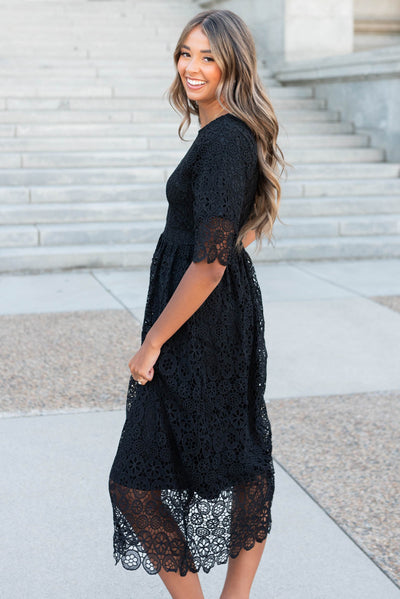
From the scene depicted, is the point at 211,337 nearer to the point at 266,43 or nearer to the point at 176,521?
the point at 176,521

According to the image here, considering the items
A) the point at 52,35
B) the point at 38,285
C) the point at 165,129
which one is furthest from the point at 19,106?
the point at 38,285

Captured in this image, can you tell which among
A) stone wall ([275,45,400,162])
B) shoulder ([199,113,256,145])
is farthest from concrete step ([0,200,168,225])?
shoulder ([199,113,256,145])

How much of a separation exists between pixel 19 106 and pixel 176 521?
30.0ft

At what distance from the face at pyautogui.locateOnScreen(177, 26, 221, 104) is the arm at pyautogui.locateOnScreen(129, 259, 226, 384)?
0.45 metres

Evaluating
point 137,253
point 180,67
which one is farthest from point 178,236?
point 137,253

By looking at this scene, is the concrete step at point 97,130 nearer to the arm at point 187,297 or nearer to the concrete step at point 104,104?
the concrete step at point 104,104

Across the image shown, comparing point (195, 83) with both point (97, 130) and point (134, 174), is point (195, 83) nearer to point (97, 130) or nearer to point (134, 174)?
point (134, 174)

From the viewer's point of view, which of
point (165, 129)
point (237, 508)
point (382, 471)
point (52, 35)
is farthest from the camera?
point (52, 35)

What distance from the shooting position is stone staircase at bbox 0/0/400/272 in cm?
830

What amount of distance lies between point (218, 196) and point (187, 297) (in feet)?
0.82

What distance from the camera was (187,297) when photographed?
2.02 m

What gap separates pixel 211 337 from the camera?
7.09ft

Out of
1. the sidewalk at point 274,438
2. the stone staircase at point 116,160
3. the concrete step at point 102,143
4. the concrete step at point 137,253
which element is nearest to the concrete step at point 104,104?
the stone staircase at point 116,160

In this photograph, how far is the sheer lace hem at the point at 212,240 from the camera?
1.99 m
